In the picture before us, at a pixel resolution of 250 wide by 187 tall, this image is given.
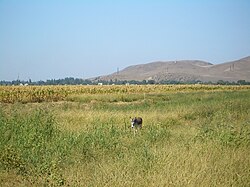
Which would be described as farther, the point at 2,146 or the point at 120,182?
the point at 2,146

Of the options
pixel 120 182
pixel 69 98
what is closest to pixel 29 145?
pixel 120 182

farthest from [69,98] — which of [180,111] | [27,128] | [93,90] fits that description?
[27,128]

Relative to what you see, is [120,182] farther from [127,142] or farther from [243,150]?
[127,142]

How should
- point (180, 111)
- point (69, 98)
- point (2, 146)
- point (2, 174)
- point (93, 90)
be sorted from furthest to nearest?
point (93, 90) < point (69, 98) < point (180, 111) < point (2, 146) < point (2, 174)

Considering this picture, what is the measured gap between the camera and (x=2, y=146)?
26.6 feet

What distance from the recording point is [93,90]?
52125 millimetres

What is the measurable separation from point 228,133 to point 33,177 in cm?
506

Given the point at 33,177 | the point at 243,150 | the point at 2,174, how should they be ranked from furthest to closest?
1. the point at 243,150
2. the point at 2,174
3. the point at 33,177

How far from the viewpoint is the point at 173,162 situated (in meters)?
6.41

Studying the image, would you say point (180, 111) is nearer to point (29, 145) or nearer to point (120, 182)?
point (29, 145)

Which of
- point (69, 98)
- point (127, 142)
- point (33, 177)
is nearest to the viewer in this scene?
point (33, 177)

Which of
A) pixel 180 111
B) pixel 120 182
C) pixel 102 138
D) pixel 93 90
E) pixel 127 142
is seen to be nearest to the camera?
pixel 120 182

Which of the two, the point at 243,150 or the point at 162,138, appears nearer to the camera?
the point at 243,150

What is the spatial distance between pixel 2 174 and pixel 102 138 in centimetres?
304
